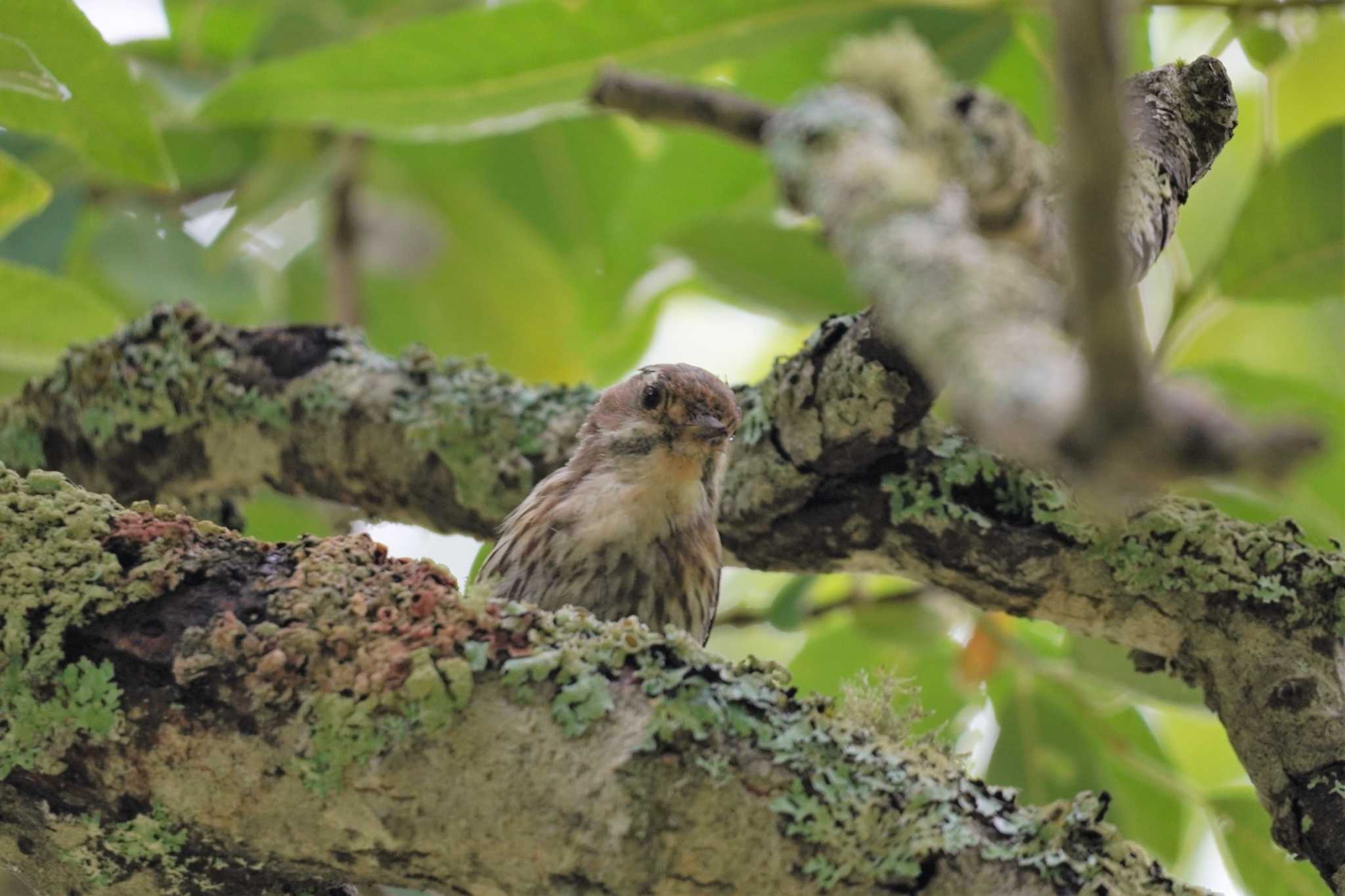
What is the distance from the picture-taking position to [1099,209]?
2.71 ft

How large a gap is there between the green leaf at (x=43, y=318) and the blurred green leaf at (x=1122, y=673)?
7.71ft

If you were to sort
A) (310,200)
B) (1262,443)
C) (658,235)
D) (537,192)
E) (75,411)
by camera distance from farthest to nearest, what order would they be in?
1. (310,200)
2. (537,192)
3. (658,235)
4. (75,411)
5. (1262,443)

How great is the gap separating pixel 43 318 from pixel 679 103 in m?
1.56

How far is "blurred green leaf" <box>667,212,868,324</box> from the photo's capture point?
3668mm

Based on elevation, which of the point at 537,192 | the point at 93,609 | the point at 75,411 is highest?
the point at 537,192

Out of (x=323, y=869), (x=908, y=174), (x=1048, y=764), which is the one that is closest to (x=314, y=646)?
(x=323, y=869)

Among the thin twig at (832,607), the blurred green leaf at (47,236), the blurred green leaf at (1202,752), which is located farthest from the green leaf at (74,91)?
the blurred green leaf at (1202,752)

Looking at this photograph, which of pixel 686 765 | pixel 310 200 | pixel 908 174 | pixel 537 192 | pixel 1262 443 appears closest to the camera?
pixel 1262 443

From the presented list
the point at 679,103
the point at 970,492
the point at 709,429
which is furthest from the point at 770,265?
the point at 970,492

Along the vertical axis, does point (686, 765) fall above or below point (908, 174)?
below

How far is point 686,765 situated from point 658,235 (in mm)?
2658

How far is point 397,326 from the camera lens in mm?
5090

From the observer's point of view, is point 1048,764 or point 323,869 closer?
point 323,869

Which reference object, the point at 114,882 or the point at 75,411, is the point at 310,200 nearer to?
the point at 75,411
